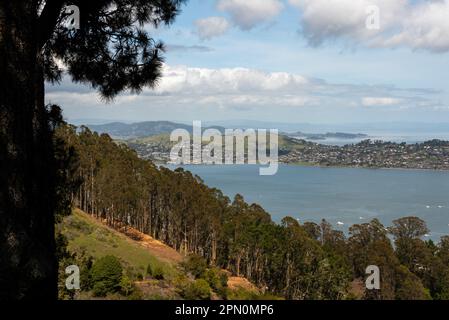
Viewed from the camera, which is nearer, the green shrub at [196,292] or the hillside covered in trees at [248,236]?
the green shrub at [196,292]

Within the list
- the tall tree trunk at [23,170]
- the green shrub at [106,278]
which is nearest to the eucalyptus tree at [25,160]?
the tall tree trunk at [23,170]

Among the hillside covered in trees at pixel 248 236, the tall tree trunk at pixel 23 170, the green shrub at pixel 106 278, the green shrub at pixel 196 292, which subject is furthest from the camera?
the hillside covered in trees at pixel 248 236

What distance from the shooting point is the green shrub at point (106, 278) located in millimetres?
14461

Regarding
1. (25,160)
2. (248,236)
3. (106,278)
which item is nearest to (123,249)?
(248,236)

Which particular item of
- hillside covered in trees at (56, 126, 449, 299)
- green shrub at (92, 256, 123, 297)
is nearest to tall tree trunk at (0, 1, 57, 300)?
green shrub at (92, 256, 123, 297)

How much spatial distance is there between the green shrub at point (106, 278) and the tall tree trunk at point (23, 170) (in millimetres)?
12443

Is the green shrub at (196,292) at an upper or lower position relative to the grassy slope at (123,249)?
upper

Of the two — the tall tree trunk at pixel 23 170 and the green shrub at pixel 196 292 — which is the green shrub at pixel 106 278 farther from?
the tall tree trunk at pixel 23 170

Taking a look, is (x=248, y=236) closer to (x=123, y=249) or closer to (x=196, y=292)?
(x=123, y=249)

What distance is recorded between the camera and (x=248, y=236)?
29500mm

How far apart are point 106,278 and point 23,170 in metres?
13.0

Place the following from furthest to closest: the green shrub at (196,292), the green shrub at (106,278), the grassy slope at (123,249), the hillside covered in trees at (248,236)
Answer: the hillside covered in trees at (248,236) → the grassy slope at (123,249) → the green shrub at (196,292) → the green shrub at (106,278)

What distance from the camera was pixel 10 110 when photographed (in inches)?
99.7
